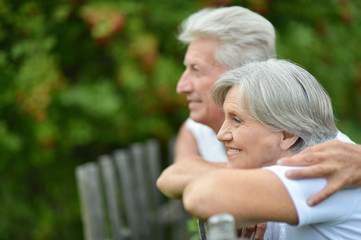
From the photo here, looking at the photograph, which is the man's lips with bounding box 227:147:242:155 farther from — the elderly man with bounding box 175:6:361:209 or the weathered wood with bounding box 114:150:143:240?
the weathered wood with bounding box 114:150:143:240

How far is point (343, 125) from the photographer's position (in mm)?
5152

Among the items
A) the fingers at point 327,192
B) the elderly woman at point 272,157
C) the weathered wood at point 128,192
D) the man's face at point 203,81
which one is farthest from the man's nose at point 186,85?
the weathered wood at point 128,192

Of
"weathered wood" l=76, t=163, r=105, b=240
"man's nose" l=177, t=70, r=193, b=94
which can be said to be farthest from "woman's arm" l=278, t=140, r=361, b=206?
"weathered wood" l=76, t=163, r=105, b=240

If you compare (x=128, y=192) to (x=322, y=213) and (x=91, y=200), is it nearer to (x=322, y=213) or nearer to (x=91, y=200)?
→ (x=91, y=200)

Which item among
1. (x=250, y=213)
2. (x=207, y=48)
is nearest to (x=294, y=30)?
(x=207, y=48)

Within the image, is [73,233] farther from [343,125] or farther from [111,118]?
[343,125]

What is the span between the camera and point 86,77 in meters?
4.40

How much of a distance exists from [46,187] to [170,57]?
1826 mm

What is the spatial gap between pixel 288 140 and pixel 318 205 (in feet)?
1.03

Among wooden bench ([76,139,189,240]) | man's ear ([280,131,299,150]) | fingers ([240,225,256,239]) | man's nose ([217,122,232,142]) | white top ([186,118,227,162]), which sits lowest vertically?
wooden bench ([76,139,189,240])

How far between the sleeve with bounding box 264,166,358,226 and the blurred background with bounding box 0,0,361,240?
8.53 feet

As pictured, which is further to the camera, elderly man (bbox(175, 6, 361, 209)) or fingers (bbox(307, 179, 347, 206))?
elderly man (bbox(175, 6, 361, 209))

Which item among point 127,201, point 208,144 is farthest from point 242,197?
point 127,201

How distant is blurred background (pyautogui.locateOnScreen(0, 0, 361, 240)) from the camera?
3949 millimetres
